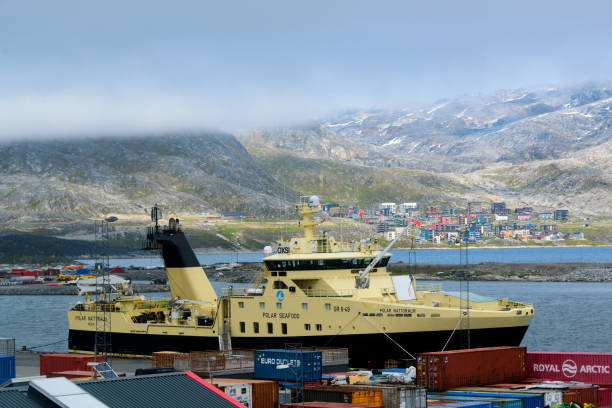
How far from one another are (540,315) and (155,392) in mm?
80009

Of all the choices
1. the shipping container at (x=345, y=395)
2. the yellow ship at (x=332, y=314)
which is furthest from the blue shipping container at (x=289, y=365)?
the yellow ship at (x=332, y=314)

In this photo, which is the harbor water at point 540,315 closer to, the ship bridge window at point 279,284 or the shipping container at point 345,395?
the ship bridge window at point 279,284

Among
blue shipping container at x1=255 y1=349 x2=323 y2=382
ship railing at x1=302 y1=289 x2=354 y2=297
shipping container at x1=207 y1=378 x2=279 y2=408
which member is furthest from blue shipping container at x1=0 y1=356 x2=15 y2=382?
ship railing at x1=302 y1=289 x2=354 y2=297

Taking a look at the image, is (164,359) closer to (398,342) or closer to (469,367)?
(398,342)

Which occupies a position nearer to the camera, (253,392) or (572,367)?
(253,392)

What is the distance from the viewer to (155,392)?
28.7 metres

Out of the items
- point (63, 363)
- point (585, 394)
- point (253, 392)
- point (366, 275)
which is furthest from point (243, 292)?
point (585, 394)

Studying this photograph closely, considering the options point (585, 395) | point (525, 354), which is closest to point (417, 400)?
point (585, 395)

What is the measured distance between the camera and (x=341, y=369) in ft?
152

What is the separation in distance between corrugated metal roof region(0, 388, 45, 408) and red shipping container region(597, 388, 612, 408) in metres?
25.6

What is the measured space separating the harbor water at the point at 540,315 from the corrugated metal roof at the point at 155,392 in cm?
4789

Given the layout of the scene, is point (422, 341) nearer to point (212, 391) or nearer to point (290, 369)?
point (290, 369)

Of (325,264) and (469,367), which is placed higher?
(325,264)

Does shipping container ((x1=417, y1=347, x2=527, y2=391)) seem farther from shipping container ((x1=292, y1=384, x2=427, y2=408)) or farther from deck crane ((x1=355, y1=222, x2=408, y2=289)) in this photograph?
deck crane ((x1=355, y1=222, x2=408, y2=289))
